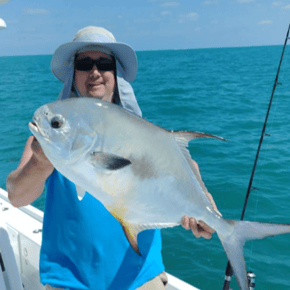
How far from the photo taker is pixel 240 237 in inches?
52.7

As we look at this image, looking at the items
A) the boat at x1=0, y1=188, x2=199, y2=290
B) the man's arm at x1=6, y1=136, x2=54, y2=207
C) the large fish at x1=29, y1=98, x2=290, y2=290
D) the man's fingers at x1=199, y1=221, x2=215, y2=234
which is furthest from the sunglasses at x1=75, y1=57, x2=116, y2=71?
Result: the boat at x1=0, y1=188, x2=199, y2=290

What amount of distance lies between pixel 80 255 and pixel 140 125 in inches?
31.0

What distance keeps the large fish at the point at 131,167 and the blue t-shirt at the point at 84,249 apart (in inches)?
16.1

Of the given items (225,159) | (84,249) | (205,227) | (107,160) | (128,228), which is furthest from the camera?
(225,159)

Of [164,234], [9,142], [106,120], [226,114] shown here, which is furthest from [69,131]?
[226,114]

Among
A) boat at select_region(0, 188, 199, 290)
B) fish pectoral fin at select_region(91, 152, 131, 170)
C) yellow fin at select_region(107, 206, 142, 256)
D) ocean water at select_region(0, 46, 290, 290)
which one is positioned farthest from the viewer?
ocean water at select_region(0, 46, 290, 290)

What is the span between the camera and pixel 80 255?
1.66m

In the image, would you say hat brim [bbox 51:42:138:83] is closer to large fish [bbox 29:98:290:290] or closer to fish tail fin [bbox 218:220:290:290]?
large fish [bbox 29:98:290:290]

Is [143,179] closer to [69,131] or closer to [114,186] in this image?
[114,186]

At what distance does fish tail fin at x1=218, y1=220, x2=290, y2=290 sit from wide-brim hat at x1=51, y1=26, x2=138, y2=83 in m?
0.96

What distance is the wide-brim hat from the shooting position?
1.69 meters

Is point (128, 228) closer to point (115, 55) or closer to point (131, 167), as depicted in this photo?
point (131, 167)

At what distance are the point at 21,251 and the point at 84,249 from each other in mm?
1640

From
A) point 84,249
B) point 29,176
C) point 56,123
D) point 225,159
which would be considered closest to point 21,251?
point 84,249
